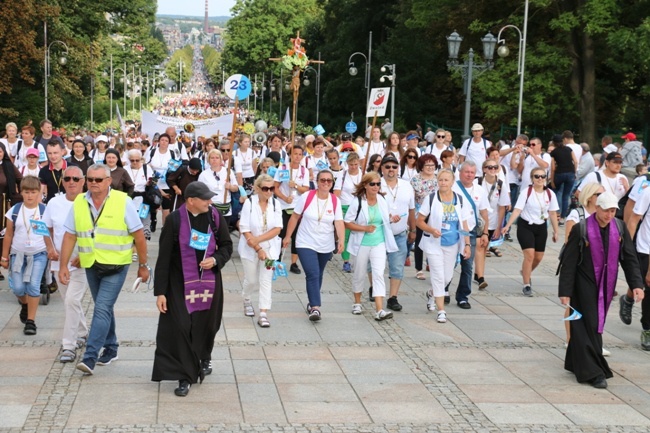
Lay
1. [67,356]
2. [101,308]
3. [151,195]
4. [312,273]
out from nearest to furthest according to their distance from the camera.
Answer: [101,308]
[67,356]
[312,273]
[151,195]

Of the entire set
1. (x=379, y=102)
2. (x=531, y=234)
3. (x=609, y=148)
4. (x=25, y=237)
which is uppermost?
(x=379, y=102)

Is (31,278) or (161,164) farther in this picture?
(161,164)

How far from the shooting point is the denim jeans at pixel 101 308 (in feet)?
28.8

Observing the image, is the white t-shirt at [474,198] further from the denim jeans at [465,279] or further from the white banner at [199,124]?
the white banner at [199,124]

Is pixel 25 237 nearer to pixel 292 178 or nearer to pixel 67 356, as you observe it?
A: pixel 67 356

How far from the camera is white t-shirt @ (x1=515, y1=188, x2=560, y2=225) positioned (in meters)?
13.3

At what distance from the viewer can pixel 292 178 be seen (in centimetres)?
1520

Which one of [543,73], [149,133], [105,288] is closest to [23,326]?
[105,288]

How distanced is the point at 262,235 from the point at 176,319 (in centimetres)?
280

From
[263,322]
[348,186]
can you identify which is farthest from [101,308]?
[348,186]

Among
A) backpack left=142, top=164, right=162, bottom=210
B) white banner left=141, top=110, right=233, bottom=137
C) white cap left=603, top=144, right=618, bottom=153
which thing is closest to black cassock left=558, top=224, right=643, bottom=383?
backpack left=142, top=164, right=162, bottom=210

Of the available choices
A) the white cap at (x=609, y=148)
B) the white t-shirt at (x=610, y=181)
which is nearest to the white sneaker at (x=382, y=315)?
the white t-shirt at (x=610, y=181)

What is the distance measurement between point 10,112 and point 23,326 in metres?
38.6

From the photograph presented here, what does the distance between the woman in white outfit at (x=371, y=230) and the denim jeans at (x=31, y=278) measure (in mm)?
3226
